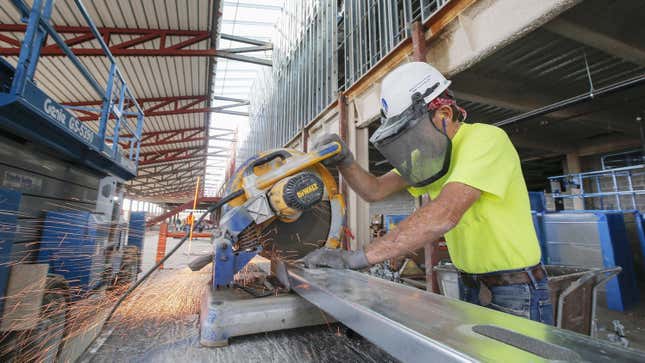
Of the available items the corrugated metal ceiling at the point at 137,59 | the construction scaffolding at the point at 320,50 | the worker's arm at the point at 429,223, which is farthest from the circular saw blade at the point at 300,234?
the corrugated metal ceiling at the point at 137,59

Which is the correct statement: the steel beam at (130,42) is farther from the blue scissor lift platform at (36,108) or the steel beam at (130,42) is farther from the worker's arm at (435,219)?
the worker's arm at (435,219)

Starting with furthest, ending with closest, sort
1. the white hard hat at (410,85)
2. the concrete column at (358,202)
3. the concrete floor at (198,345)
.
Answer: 1. the concrete column at (358,202)
2. the white hard hat at (410,85)
3. the concrete floor at (198,345)

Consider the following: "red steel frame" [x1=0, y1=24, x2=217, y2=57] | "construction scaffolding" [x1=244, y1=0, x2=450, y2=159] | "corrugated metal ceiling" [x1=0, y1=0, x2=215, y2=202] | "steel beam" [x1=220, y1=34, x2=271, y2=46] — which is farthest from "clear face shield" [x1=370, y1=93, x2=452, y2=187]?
"steel beam" [x1=220, y1=34, x2=271, y2=46]

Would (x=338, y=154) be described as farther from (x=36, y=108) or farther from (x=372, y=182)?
(x=36, y=108)

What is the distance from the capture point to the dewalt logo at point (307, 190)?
4.52ft

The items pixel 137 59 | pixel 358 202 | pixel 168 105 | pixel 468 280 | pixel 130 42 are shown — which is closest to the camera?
pixel 468 280

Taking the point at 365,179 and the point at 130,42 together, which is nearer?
the point at 365,179

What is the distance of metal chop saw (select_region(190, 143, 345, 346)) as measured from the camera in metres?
1.19

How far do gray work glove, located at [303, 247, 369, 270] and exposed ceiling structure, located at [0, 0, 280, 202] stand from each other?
24.0 feet

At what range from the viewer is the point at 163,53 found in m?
6.96

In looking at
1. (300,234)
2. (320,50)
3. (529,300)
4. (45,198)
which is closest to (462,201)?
(529,300)

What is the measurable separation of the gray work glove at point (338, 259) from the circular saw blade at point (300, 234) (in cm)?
64

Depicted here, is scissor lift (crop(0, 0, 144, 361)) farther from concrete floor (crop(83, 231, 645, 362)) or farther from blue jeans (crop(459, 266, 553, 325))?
blue jeans (crop(459, 266, 553, 325))

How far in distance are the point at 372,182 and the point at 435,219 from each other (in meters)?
0.77
